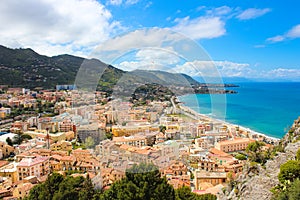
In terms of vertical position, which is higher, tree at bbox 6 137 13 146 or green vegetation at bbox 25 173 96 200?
green vegetation at bbox 25 173 96 200

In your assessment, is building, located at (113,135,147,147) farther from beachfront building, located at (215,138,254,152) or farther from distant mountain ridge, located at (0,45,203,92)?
beachfront building, located at (215,138,254,152)

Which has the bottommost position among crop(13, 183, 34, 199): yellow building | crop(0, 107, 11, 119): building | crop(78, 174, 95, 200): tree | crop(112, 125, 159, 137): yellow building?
crop(13, 183, 34, 199): yellow building

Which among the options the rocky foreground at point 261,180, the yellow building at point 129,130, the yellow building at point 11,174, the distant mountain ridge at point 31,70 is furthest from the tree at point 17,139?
the yellow building at point 129,130

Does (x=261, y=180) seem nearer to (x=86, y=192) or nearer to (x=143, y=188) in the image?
(x=143, y=188)

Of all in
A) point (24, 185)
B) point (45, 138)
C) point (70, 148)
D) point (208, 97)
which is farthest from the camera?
point (45, 138)

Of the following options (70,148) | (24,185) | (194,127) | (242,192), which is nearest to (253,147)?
(242,192)

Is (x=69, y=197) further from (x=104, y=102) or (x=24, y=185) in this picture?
(x=104, y=102)

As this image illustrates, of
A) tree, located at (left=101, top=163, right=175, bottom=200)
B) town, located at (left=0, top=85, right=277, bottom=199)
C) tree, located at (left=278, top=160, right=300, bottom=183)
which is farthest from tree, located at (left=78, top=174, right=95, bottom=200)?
tree, located at (left=278, top=160, right=300, bottom=183)

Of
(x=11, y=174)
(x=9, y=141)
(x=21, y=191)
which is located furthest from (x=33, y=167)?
(x=9, y=141)
